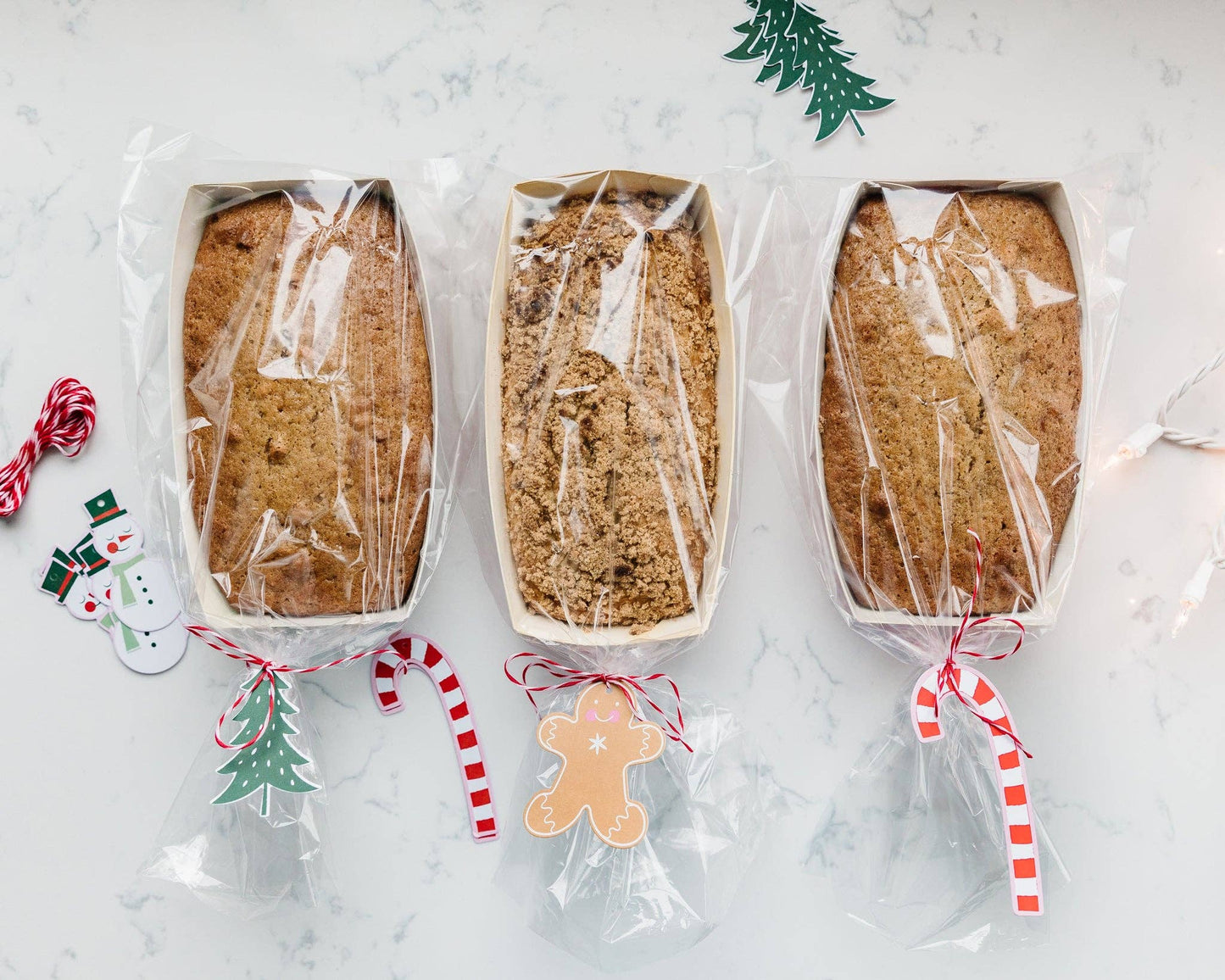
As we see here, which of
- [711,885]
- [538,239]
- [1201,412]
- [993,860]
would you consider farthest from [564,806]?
[1201,412]

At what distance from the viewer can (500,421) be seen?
1.25 m

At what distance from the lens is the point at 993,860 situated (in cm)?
133

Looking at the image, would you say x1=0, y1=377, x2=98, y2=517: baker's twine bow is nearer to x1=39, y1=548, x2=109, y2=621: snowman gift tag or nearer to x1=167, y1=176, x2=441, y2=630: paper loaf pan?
x1=39, y1=548, x2=109, y2=621: snowman gift tag

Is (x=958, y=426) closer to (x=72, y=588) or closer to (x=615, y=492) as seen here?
(x=615, y=492)

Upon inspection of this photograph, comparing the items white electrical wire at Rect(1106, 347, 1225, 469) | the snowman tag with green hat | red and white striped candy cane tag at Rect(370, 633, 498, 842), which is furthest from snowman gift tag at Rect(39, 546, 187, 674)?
white electrical wire at Rect(1106, 347, 1225, 469)

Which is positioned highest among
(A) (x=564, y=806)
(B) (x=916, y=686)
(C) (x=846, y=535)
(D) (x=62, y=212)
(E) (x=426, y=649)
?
(D) (x=62, y=212)

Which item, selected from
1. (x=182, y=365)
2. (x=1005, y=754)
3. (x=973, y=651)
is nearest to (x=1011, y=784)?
(x=1005, y=754)

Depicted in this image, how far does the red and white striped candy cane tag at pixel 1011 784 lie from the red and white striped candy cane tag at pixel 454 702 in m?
0.74

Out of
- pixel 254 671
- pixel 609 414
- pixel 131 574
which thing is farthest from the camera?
pixel 131 574

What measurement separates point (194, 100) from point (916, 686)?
1.62 meters

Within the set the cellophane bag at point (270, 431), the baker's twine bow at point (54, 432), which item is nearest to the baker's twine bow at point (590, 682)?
the cellophane bag at point (270, 431)

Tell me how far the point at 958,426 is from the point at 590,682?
70 cm

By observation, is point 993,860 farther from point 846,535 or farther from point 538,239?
point 538,239

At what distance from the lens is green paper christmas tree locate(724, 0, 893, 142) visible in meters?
1.41
